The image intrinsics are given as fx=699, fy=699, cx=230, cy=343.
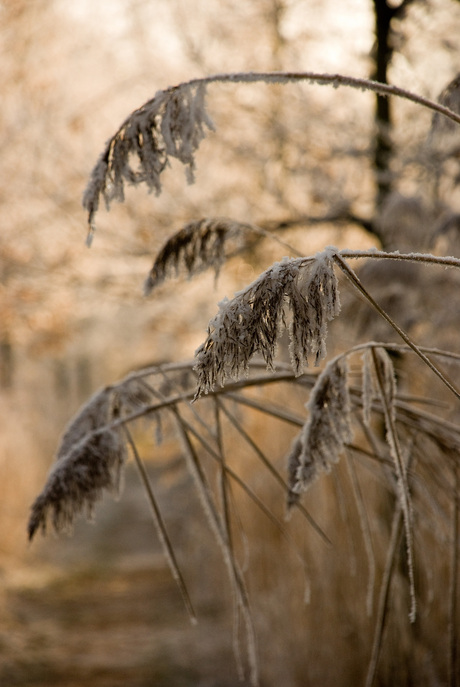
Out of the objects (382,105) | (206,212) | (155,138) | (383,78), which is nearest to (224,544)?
(155,138)

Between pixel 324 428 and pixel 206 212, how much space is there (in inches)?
182

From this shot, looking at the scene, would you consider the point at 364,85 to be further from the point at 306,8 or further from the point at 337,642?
the point at 306,8

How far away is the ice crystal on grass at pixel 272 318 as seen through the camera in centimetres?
82

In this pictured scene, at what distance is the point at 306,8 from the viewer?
5.17 m

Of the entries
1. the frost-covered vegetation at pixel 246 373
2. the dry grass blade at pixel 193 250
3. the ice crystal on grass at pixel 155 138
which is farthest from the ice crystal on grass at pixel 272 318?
the dry grass blade at pixel 193 250

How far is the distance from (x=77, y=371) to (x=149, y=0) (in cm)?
1657

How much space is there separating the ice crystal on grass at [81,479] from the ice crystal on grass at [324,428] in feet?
1.10

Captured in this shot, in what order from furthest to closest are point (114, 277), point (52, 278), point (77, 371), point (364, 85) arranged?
point (77, 371) → point (52, 278) → point (114, 277) → point (364, 85)

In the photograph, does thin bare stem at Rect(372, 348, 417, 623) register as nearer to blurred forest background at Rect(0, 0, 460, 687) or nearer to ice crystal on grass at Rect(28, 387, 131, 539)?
ice crystal on grass at Rect(28, 387, 131, 539)

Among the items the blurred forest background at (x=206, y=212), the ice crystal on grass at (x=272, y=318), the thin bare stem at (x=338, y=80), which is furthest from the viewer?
the blurred forest background at (x=206, y=212)

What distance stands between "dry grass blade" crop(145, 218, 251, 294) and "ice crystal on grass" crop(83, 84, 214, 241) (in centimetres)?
27

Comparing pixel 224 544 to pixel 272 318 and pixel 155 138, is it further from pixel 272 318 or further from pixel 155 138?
pixel 155 138

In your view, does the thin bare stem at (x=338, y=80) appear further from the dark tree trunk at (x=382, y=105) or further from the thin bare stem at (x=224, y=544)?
the dark tree trunk at (x=382, y=105)

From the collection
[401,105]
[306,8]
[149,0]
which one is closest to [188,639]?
[401,105]
